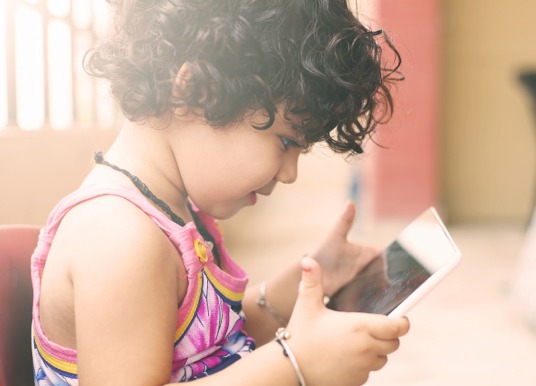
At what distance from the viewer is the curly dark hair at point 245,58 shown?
761mm

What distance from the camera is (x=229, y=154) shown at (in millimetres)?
784

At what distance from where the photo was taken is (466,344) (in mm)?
2154

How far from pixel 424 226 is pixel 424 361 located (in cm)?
122

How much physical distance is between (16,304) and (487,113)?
424 cm

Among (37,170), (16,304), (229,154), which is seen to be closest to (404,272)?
(229,154)

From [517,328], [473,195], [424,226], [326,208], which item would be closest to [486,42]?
[473,195]

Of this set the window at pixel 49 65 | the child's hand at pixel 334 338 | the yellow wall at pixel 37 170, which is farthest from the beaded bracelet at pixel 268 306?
the window at pixel 49 65

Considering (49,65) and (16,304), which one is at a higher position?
(49,65)

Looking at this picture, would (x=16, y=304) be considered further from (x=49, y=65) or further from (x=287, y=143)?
(x=49, y=65)

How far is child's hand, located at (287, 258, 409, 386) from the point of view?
2.29ft

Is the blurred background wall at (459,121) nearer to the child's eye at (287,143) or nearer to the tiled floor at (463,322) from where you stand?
the tiled floor at (463,322)

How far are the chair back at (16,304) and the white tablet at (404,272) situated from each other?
1.27 ft

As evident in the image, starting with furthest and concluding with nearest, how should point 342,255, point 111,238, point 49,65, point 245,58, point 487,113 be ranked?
point 487,113 → point 49,65 → point 342,255 → point 245,58 → point 111,238

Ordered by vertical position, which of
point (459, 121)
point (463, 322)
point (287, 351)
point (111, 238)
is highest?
point (111, 238)
